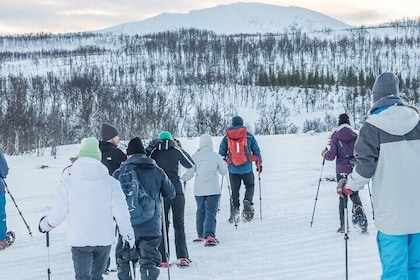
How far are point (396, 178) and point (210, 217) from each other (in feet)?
12.3

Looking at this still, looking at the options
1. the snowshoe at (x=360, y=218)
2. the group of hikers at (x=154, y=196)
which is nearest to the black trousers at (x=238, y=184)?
the snowshoe at (x=360, y=218)

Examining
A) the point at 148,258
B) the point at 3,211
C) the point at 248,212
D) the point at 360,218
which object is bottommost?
the point at 248,212

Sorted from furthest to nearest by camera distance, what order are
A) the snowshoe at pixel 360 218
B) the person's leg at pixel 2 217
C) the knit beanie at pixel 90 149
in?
the person's leg at pixel 2 217 → the snowshoe at pixel 360 218 → the knit beanie at pixel 90 149

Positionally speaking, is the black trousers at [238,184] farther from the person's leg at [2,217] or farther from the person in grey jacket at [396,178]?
the person in grey jacket at [396,178]

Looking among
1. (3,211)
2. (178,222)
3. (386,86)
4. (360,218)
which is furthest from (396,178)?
(3,211)

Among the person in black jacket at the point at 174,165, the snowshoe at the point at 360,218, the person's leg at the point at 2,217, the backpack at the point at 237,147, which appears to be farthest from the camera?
the backpack at the point at 237,147

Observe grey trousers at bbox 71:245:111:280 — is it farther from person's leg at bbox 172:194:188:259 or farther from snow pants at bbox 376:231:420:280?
snow pants at bbox 376:231:420:280

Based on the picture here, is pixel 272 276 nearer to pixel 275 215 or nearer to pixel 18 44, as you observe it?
pixel 275 215

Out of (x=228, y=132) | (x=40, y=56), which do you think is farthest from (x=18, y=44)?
(x=228, y=132)

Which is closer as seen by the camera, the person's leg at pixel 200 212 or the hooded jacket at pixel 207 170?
the hooded jacket at pixel 207 170

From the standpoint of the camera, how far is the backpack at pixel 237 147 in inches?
321

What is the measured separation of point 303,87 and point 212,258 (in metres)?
77.9

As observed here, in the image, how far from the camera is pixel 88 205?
4.13 meters

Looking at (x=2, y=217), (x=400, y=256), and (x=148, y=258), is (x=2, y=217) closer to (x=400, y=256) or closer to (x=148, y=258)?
(x=148, y=258)
